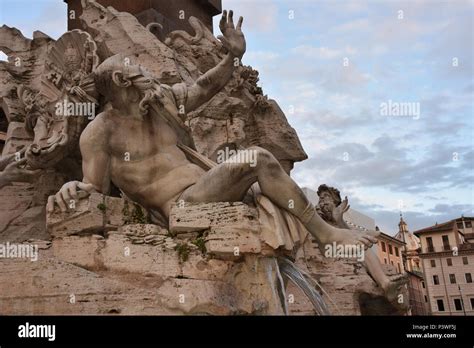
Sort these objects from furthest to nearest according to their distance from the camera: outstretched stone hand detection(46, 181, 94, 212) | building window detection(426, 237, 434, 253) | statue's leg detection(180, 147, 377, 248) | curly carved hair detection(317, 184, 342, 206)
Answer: building window detection(426, 237, 434, 253) < curly carved hair detection(317, 184, 342, 206) < outstretched stone hand detection(46, 181, 94, 212) < statue's leg detection(180, 147, 377, 248)

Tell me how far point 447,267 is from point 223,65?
1598 inches

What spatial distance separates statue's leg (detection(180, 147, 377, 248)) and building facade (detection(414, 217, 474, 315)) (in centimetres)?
3954

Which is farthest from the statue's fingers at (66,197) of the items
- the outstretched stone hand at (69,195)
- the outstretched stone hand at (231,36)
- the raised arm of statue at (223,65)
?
the outstretched stone hand at (231,36)

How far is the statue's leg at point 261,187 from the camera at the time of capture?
16.8 ft

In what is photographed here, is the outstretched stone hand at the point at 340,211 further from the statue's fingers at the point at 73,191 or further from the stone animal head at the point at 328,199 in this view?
the statue's fingers at the point at 73,191

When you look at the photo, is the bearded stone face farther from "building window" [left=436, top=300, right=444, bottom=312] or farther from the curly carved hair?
"building window" [left=436, top=300, right=444, bottom=312]

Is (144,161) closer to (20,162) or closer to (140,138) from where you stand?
(140,138)

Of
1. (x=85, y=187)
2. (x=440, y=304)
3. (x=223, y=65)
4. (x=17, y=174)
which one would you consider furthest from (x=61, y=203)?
(x=440, y=304)

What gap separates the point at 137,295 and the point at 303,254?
3013mm

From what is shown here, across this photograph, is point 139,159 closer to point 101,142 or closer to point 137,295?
point 101,142

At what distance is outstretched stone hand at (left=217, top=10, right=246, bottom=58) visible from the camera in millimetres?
5789

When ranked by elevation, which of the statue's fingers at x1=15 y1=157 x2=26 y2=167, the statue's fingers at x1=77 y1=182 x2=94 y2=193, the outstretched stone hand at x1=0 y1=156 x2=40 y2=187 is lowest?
the statue's fingers at x1=77 y1=182 x2=94 y2=193

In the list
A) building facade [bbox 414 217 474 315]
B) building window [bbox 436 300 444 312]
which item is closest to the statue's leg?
building facade [bbox 414 217 474 315]

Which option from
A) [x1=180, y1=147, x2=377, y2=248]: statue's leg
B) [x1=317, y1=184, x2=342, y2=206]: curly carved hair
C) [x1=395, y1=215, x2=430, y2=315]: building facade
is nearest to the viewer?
[x1=180, y1=147, x2=377, y2=248]: statue's leg
